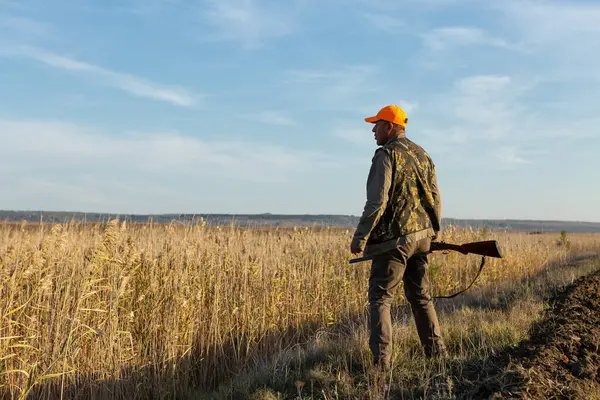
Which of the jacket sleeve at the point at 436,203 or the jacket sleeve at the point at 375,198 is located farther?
the jacket sleeve at the point at 436,203

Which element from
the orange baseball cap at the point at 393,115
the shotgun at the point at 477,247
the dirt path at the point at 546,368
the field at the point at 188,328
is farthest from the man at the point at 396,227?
Answer: the dirt path at the point at 546,368

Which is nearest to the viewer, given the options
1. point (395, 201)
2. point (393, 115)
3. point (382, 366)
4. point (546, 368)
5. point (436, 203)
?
point (546, 368)

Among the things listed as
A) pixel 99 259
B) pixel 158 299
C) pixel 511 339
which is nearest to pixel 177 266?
pixel 158 299

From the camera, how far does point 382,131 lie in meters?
5.09

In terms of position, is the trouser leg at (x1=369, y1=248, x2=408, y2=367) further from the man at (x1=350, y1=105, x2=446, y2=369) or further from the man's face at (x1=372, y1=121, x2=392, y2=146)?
the man's face at (x1=372, y1=121, x2=392, y2=146)

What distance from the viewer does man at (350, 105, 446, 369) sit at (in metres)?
4.66

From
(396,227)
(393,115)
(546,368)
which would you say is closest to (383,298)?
(396,227)

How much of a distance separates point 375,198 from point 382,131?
2.54 ft

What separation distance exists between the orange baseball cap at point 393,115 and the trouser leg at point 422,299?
1144 mm

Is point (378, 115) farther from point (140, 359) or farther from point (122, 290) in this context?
point (140, 359)

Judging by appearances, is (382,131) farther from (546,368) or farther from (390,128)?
(546,368)

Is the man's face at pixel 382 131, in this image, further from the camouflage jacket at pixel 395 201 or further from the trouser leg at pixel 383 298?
the trouser leg at pixel 383 298

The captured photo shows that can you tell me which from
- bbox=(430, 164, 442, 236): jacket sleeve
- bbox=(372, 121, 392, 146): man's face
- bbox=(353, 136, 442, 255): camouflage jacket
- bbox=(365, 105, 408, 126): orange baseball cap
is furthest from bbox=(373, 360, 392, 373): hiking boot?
bbox=(365, 105, 408, 126): orange baseball cap

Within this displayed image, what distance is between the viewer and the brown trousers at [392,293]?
4.65 m
